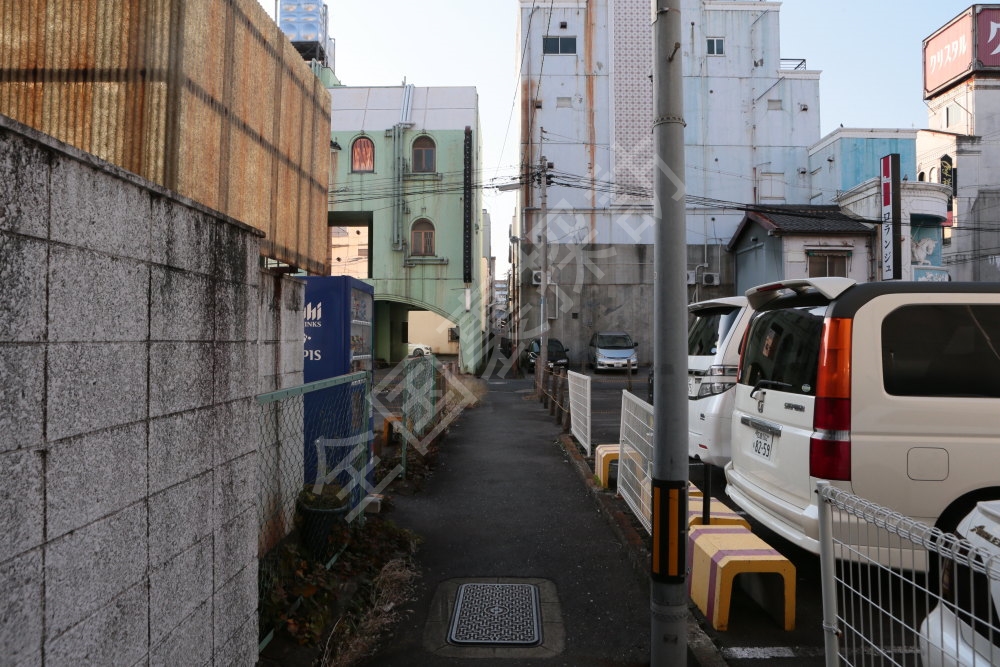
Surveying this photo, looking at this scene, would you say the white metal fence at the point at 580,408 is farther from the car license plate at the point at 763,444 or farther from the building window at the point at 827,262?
the building window at the point at 827,262

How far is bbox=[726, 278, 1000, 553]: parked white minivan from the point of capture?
152 inches

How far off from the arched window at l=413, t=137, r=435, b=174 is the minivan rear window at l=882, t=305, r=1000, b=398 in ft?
75.7

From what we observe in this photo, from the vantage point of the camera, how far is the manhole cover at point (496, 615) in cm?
386

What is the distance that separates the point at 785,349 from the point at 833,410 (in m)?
0.77

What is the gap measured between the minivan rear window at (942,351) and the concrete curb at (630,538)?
192 cm

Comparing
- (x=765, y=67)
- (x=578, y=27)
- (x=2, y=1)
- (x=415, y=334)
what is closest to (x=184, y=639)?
(x=2, y=1)

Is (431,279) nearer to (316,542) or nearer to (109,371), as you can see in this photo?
(316,542)

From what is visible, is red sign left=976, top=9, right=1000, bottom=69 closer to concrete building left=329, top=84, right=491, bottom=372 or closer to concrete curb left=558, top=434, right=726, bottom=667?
concrete building left=329, top=84, right=491, bottom=372

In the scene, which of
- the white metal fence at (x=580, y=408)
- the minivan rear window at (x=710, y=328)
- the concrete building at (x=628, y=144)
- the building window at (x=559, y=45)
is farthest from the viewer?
the building window at (x=559, y=45)

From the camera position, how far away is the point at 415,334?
43.1 meters

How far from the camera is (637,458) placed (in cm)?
582

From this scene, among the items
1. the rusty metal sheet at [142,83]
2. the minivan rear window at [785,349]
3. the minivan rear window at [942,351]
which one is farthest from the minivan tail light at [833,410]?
the rusty metal sheet at [142,83]

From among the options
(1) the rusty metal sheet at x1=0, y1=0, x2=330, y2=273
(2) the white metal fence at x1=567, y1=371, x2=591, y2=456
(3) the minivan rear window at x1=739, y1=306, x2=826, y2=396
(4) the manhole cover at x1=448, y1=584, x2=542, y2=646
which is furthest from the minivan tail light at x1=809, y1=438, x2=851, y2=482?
(2) the white metal fence at x1=567, y1=371, x2=591, y2=456

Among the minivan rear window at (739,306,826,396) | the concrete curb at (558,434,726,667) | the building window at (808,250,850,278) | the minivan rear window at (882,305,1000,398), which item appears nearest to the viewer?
the concrete curb at (558,434,726,667)
